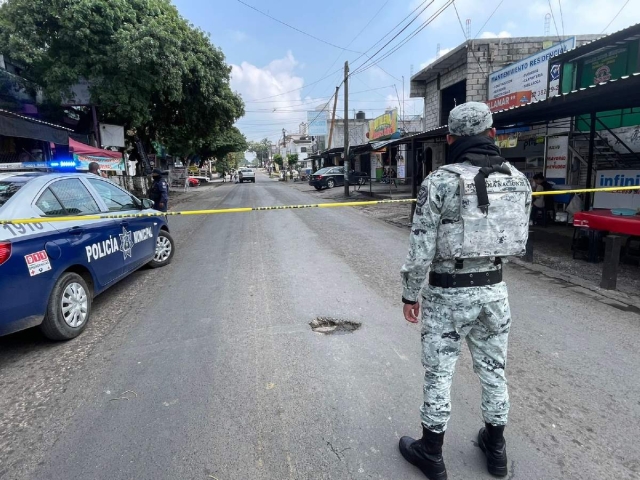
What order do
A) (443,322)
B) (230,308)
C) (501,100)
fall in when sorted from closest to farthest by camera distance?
(443,322), (230,308), (501,100)

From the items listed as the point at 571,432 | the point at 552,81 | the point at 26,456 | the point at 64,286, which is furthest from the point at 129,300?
the point at 552,81

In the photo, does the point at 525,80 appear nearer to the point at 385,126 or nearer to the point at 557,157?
the point at 557,157

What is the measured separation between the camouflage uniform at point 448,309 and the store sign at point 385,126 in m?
24.9

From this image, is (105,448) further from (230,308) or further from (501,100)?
(501,100)

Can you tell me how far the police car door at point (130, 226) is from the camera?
4953mm

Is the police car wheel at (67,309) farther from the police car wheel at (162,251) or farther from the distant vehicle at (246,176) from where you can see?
the distant vehicle at (246,176)

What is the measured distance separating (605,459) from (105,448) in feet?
9.14

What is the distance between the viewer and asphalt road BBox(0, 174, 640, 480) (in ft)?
7.30

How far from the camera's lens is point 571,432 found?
7.96 ft

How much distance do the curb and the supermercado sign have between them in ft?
19.1

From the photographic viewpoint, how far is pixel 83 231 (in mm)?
4047

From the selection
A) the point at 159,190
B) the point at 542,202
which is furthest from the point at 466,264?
the point at 542,202

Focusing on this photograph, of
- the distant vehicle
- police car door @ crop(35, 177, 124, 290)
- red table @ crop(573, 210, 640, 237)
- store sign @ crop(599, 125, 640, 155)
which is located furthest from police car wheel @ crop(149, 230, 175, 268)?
the distant vehicle

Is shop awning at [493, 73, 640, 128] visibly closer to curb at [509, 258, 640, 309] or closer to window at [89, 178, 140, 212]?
curb at [509, 258, 640, 309]
